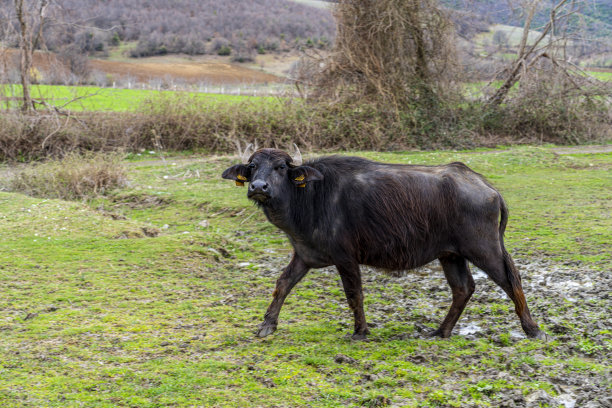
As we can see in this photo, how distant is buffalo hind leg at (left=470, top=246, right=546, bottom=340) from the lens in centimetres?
602

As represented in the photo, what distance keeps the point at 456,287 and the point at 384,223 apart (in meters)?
1.04

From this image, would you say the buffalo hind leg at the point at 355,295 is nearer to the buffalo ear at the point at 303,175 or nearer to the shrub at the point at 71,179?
the buffalo ear at the point at 303,175

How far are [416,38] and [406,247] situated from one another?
1931cm

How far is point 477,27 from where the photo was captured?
2780 centimetres

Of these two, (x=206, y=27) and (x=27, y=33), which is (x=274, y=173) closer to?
(x=27, y=33)

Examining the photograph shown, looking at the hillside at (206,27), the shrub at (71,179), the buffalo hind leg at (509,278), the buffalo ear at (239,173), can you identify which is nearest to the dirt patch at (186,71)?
the hillside at (206,27)

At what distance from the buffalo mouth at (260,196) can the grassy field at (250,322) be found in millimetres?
1399

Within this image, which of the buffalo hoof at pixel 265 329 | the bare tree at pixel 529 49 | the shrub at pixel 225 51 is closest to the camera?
the buffalo hoof at pixel 265 329

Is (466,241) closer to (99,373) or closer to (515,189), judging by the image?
(99,373)

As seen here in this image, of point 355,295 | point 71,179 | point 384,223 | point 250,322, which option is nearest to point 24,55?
point 71,179

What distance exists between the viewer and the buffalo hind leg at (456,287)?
20.5 feet

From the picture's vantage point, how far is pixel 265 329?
20.4ft

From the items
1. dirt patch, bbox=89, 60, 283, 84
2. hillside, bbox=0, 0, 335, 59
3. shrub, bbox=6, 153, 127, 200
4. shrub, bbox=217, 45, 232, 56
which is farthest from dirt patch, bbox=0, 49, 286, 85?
shrub, bbox=6, 153, 127, 200

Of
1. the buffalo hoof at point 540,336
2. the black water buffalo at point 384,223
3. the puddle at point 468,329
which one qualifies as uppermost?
the black water buffalo at point 384,223
